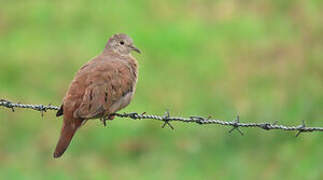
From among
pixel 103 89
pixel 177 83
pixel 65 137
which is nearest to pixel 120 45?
pixel 103 89

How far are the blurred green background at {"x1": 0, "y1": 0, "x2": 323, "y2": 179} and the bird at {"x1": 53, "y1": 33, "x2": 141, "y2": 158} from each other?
3001 millimetres

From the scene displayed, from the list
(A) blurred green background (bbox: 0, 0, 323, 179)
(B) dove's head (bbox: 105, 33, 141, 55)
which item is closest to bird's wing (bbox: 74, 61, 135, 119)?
(B) dove's head (bbox: 105, 33, 141, 55)

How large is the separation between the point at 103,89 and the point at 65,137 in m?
0.56

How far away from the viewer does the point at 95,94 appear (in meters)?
8.34

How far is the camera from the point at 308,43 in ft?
48.1

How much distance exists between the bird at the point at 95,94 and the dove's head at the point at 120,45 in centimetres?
70

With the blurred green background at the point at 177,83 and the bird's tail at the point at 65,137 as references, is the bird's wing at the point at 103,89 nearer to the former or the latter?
the bird's tail at the point at 65,137

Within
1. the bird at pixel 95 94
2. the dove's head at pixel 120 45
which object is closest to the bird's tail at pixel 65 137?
the bird at pixel 95 94

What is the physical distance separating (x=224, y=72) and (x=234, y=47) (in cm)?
85

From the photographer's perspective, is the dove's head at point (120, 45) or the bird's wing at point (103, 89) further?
the dove's head at point (120, 45)

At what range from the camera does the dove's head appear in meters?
9.61

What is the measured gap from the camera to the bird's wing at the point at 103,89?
8.26m

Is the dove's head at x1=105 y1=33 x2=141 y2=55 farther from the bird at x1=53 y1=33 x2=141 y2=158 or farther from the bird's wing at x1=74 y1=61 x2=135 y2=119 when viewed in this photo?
the bird's wing at x1=74 y1=61 x2=135 y2=119

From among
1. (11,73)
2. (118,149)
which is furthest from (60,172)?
(11,73)
